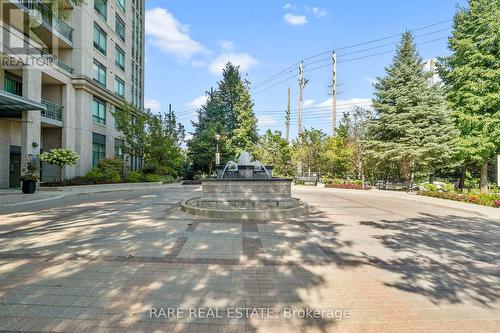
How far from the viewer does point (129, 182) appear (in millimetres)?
27281

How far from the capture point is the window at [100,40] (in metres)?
26.8

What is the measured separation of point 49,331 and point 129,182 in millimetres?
26029

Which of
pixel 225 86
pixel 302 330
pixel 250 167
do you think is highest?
pixel 225 86

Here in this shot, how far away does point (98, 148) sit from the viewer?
90.9ft

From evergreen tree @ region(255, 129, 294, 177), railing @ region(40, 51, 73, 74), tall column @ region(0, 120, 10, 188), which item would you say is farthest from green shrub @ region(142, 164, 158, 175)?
evergreen tree @ region(255, 129, 294, 177)

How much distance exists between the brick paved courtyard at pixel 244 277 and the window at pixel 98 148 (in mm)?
19898

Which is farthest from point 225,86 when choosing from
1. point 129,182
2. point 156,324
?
point 156,324

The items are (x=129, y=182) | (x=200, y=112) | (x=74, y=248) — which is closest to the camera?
(x=74, y=248)

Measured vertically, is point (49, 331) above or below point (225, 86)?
below

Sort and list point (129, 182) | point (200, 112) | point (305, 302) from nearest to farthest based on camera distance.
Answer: point (305, 302) → point (129, 182) → point (200, 112)

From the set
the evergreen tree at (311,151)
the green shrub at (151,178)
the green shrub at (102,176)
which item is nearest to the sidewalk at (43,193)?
the green shrub at (102,176)

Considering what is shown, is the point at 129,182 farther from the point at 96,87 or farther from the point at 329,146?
the point at 329,146

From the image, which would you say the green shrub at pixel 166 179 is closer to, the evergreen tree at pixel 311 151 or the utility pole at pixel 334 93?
the evergreen tree at pixel 311 151

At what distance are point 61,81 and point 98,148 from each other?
7533mm
